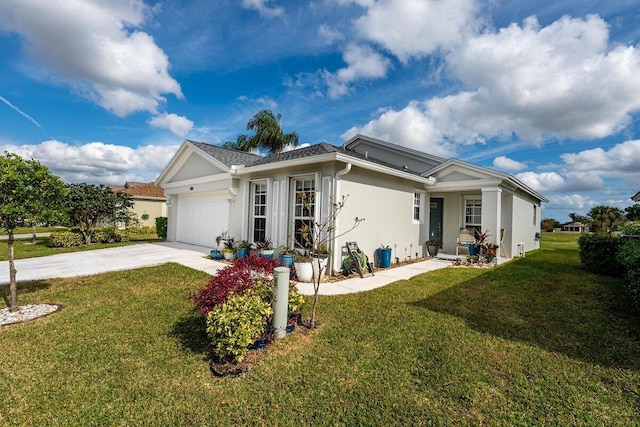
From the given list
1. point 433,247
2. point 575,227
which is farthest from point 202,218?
point 575,227

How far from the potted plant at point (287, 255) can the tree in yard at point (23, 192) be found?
15.7ft

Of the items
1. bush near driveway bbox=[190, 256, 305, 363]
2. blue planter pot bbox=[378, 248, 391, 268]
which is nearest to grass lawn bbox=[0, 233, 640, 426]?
bush near driveway bbox=[190, 256, 305, 363]

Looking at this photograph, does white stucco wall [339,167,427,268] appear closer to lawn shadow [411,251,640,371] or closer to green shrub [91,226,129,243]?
lawn shadow [411,251,640,371]

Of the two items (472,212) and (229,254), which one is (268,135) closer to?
(229,254)

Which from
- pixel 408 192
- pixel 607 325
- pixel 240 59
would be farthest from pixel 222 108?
pixel 607 325

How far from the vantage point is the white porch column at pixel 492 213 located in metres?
10.1

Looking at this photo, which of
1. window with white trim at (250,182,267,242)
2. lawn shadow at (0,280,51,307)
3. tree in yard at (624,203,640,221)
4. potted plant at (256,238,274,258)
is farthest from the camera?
tree in yard at (624,203,640,221)

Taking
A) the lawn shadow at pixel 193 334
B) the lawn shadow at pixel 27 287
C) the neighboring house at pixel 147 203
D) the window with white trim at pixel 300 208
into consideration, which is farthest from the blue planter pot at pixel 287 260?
the neighboring house at pixel 147 203

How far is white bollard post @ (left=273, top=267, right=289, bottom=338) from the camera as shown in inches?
153

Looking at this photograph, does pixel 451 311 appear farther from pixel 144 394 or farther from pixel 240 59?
pixel 240 59

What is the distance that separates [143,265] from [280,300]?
6.85m

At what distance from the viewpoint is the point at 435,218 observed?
12.5 m

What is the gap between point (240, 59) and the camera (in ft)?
36.0

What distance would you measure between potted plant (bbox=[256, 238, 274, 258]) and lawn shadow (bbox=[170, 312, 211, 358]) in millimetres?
3765
